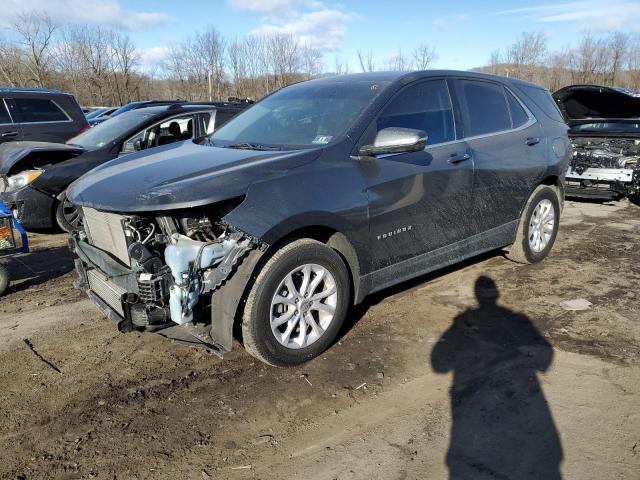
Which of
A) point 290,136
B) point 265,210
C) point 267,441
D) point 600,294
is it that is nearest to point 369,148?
point 290,136

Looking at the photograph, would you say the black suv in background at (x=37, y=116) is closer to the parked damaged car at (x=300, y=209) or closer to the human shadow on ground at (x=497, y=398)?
the parked damaged car at (x=300, y=209)

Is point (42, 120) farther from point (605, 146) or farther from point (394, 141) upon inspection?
point (605, 146)

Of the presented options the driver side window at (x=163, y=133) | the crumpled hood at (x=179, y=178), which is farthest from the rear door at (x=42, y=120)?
the crumpled hood at (x=179, y=178)

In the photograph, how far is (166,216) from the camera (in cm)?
306

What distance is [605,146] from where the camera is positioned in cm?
890

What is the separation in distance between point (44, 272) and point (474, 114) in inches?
181

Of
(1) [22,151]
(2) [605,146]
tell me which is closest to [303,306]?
(1) [22,151]

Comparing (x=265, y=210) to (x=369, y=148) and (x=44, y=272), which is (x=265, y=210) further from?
(x=44, y=272)

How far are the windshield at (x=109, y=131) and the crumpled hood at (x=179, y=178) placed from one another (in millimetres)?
3644

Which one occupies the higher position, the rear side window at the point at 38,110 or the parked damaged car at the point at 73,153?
the rear side window at the point at 38,110

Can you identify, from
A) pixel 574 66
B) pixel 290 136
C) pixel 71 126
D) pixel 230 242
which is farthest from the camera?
pixel 574 66

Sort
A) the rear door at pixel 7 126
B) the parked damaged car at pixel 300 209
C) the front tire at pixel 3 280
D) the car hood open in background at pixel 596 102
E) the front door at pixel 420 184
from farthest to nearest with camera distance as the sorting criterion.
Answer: the rear door at pixel 7 126 → the car hood open in background at pixel 596 102 → the front tire at pixel 3 280 → the front door at pixel 420 184 → the parked damaged car at pixel 300 209

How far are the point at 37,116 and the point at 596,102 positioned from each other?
10.2m

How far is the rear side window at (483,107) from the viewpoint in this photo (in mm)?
4504
